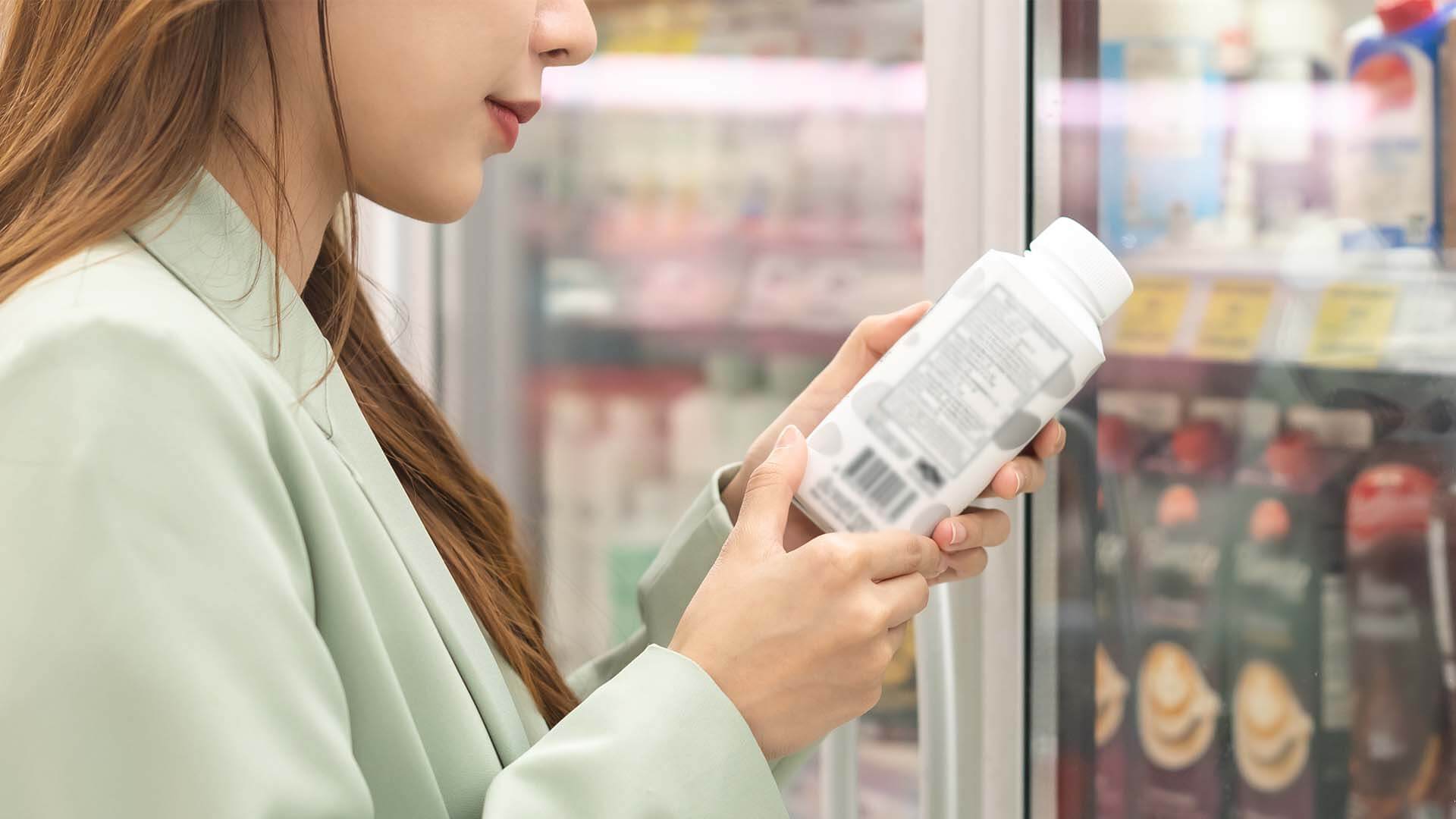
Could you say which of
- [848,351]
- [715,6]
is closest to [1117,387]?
[848,351]

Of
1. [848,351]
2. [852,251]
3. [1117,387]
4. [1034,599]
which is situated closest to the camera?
[848,351]

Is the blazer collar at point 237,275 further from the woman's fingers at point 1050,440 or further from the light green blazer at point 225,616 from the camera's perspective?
the woman's fingers at point 1050,440

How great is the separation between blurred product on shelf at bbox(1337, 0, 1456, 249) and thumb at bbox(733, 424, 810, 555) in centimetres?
56

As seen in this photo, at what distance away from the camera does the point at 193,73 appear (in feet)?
1.98

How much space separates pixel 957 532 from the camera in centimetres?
68

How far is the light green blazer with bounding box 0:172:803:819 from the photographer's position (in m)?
0.49

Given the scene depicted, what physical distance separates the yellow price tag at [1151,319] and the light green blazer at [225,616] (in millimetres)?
594

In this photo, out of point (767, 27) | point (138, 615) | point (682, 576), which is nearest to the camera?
point (138, 615)

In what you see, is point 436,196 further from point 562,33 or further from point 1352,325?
point 1352,325

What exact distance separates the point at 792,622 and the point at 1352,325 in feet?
1.89

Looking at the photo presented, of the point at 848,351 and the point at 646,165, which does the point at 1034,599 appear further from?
the point at 646,165

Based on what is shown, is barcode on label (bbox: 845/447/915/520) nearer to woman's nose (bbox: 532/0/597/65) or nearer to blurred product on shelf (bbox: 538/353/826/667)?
woman's nose (bbox: 532/0/597/65)

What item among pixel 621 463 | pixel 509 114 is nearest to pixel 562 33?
pixel 509 114

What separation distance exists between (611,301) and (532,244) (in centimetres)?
15
